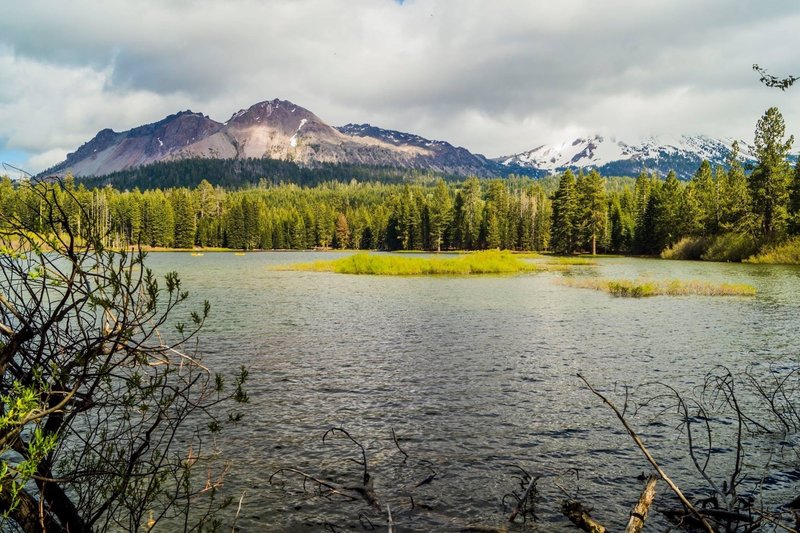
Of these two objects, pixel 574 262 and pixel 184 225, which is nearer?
pixel 574 262

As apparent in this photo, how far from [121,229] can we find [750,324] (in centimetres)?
3207

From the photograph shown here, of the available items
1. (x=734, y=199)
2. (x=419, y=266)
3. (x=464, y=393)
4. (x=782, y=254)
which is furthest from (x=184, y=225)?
(x=464, y=393)

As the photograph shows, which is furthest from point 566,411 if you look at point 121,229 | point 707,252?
point 707,252

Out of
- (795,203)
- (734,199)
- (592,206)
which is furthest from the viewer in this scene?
(592,206)

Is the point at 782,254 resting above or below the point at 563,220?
below

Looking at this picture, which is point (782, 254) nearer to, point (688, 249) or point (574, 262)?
point (688, 249)

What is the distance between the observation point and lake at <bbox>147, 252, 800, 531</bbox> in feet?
32.6

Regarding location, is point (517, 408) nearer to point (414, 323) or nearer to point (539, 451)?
point (539, 451)

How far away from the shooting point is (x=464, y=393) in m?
16.5

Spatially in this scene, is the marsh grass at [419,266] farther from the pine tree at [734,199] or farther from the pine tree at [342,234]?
the pine tree at [342,234]

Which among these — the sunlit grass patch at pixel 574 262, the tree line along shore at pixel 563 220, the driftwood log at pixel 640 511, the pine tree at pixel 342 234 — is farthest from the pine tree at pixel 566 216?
the driftwood log at pixel 640 511

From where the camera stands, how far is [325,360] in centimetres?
2062

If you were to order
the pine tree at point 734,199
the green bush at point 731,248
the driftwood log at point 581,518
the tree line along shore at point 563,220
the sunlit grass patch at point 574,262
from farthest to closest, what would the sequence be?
the sunlit grass patch at point 574,262
the pine tree at point 734,199
the green bush at point 731,248
the tree line along shore at point 563,220
the driftwood log at point 581,518

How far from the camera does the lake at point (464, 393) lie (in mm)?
9930
